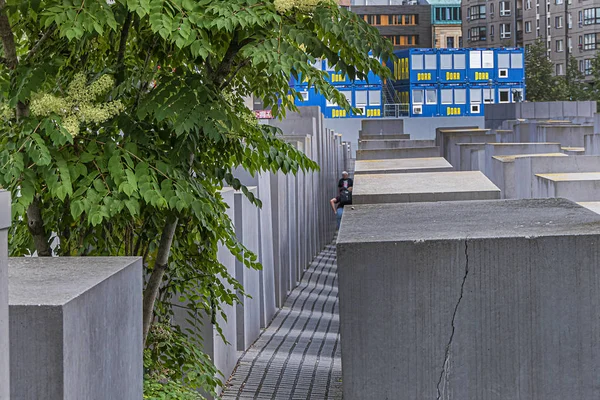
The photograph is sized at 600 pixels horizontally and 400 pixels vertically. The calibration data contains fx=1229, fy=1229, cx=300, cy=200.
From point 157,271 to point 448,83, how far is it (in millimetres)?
51830

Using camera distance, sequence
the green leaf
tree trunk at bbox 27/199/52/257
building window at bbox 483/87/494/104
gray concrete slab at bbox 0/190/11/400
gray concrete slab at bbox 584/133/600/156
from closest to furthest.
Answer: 1. gray concrete slab at bbox 0/190/11/400
2. the green leaf
3. tree trunk at bbox 27/199/52/257
4. gray concrete slab at bbox 584/133/600/156
5. building window at bbox 483/87/494/104

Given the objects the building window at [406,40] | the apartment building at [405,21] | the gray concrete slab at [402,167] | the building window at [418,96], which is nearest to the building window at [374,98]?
the building window at [418,96]

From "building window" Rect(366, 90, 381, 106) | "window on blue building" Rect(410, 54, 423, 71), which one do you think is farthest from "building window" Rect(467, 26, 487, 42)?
"building window" Rect(366, 90, 381, 106)

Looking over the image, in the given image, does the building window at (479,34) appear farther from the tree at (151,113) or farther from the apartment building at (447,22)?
the tree at (151,113)

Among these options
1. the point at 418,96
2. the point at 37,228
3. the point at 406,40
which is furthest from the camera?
the point at 406,40

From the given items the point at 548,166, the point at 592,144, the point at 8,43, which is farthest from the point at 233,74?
the point at 592,144

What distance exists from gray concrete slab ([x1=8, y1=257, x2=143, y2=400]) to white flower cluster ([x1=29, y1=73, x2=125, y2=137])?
2.25 feet

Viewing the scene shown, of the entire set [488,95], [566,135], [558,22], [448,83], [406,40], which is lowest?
Result: [566,135]

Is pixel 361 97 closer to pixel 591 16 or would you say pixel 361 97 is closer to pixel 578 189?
pixel 578 189

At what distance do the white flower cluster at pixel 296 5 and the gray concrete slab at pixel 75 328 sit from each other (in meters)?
1.35

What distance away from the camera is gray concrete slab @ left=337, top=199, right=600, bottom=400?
4602 mm

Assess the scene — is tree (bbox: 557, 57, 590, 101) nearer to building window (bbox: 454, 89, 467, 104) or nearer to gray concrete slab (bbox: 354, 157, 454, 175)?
building window (bbox: 454, 89, 467, 104)

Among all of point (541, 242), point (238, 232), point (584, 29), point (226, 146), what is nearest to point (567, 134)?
point (238, 232)

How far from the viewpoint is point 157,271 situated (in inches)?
276
